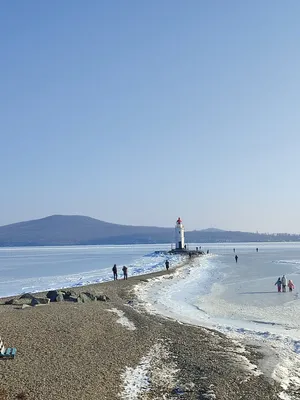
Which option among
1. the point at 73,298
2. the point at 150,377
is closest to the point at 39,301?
the point at 73,298

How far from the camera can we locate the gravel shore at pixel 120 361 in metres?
8.91

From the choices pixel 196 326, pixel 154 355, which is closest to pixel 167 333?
pixel 196 326

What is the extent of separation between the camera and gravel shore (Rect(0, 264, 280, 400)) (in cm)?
891

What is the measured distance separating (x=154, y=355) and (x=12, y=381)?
13.4ft

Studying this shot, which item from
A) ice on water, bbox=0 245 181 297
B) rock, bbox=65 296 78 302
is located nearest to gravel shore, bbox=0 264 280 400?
rock, bbox=65 296 78 302

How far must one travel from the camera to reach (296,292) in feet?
89.2

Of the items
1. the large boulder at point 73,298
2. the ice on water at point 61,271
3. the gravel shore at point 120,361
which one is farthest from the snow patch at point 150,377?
the ice on water at point 61,271

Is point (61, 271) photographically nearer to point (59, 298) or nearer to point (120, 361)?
point (59, 298)

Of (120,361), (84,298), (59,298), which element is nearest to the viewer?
(120,361)

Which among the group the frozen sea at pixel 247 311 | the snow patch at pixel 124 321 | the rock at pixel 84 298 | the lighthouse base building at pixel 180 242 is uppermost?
the lighthouse base building at pixel 180 242

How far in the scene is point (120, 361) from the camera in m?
10.9

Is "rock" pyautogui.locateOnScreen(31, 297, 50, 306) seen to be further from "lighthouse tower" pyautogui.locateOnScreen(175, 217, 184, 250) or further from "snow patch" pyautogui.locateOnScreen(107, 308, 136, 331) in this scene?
"lighthouse tower" pyautogui.locateOnScreen(175, 217, 184, 250)

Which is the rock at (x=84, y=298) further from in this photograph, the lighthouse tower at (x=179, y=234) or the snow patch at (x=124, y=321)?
the lighthouse tower at (x=179, y=234)

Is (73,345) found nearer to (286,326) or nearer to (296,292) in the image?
(286,326)
